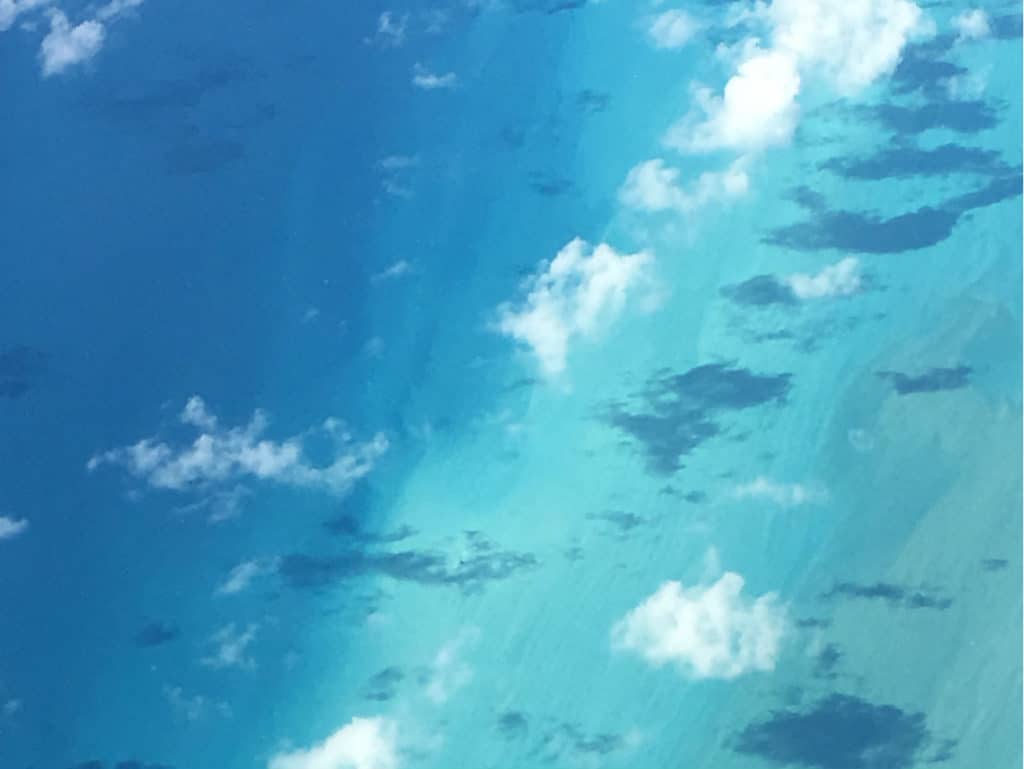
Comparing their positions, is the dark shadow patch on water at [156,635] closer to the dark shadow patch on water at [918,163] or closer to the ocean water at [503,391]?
the ocean water at [503,391]

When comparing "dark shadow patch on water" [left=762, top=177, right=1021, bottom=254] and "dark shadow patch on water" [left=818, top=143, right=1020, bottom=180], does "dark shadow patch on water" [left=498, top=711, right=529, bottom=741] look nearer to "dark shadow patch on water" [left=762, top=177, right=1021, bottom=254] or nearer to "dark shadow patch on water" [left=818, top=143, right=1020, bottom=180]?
"dark shadow patch on water" [left=762, top=177, right=1021, bottom=254]

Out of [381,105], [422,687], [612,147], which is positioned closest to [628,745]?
[422,687]

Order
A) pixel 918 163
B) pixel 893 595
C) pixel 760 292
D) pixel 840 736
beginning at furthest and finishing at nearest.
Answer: pixel 918 163 < pixel 760 292 < pixel 893 595 < pixel 840 736

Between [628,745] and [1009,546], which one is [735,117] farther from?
[628,745]

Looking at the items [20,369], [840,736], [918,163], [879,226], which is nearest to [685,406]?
[879,226]

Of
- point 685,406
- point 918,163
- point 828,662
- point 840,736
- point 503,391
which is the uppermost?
point 918,163

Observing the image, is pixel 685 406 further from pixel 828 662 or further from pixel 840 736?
pixel 840 736

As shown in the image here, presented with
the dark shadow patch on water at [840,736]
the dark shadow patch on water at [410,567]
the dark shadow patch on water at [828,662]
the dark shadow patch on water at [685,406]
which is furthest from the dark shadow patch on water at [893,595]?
the dark shadow patch on water at [410,567]

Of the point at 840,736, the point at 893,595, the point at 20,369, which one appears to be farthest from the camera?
the point at 20,369
